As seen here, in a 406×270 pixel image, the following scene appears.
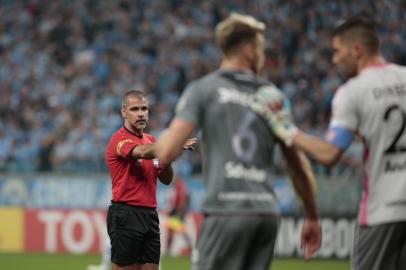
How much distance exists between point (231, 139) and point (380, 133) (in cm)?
99

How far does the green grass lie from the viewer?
17.3 meters

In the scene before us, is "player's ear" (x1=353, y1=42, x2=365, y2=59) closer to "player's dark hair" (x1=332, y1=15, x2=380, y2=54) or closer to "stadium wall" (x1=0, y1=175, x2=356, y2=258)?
"player's dark hair" (x1=332, y1=15, x2=380, y2=54)

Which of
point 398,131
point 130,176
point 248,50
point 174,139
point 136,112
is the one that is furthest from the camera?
point 136,112

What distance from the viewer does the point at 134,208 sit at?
29.8 ft

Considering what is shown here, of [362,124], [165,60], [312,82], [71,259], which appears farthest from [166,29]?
[362,124]

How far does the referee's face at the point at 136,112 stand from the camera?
9.24 metres

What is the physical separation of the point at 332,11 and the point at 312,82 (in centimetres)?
318

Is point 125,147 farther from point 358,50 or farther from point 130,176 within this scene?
point 358,50

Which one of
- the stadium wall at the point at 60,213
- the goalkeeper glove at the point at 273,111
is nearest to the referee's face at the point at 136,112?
the goalkeeper glove at the point at 273,111

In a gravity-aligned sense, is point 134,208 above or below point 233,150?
below

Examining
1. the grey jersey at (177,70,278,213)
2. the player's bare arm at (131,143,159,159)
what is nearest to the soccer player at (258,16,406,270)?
the grey jersey at (177,70,278,213)

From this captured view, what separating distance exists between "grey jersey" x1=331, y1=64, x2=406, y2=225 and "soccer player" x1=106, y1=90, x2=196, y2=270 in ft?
11.5

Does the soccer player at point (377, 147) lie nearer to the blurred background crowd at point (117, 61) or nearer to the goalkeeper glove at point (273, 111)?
the goalkeeper glove at point (273, 111)

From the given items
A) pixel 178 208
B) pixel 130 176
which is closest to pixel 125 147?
pixel 130 176
